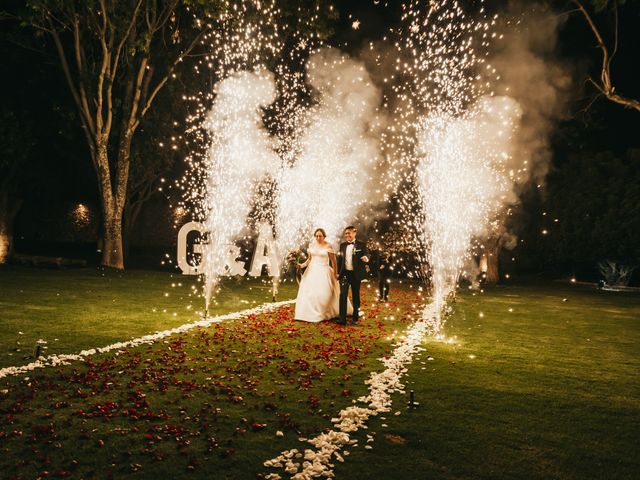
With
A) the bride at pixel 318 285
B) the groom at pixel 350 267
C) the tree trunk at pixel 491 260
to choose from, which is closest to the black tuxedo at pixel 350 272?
the groom at pixel 350 267

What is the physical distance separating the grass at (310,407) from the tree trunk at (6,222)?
16065 mm

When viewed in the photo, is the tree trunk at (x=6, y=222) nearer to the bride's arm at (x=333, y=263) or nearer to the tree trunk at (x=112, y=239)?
the tree trunk at (x=112, y=239)

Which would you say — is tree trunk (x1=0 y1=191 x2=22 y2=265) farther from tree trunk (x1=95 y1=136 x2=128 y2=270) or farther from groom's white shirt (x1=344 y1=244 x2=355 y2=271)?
groom's white shirt (x1=344 y1=244 x2=355 y2=271)

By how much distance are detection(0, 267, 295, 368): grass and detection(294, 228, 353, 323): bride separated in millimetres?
2717

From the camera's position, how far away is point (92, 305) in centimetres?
1409

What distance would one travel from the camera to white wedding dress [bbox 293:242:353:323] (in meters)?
13.1

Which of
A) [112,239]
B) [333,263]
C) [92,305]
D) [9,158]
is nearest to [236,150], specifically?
[112,239]

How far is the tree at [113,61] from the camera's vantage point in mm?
21672

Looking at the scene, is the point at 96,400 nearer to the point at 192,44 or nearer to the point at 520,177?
the point at 192,44

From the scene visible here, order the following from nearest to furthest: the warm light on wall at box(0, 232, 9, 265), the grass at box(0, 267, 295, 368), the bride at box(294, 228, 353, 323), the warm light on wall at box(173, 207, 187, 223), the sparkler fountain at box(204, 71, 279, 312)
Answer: the grass at box(0, 267, 295, 368)
the bride at box(294, 228, 353, 323)
the sparkler fountain at box(204, 71, 279, 312)
the warm light on wall at box(0, 232, 9, 265)
the warm light on wall at box(173, 207, 187, 223)

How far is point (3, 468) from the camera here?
4.47 metres

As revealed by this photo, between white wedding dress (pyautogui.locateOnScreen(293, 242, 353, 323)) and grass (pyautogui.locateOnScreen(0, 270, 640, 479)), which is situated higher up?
white wedding dress (pyautogui.locateOnScreen(293, 242, 353, 323))

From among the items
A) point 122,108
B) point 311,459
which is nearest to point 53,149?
point 122,108

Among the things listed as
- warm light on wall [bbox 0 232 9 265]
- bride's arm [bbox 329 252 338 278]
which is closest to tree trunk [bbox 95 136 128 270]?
warm light on wall [bbox 0 232 9 265]
